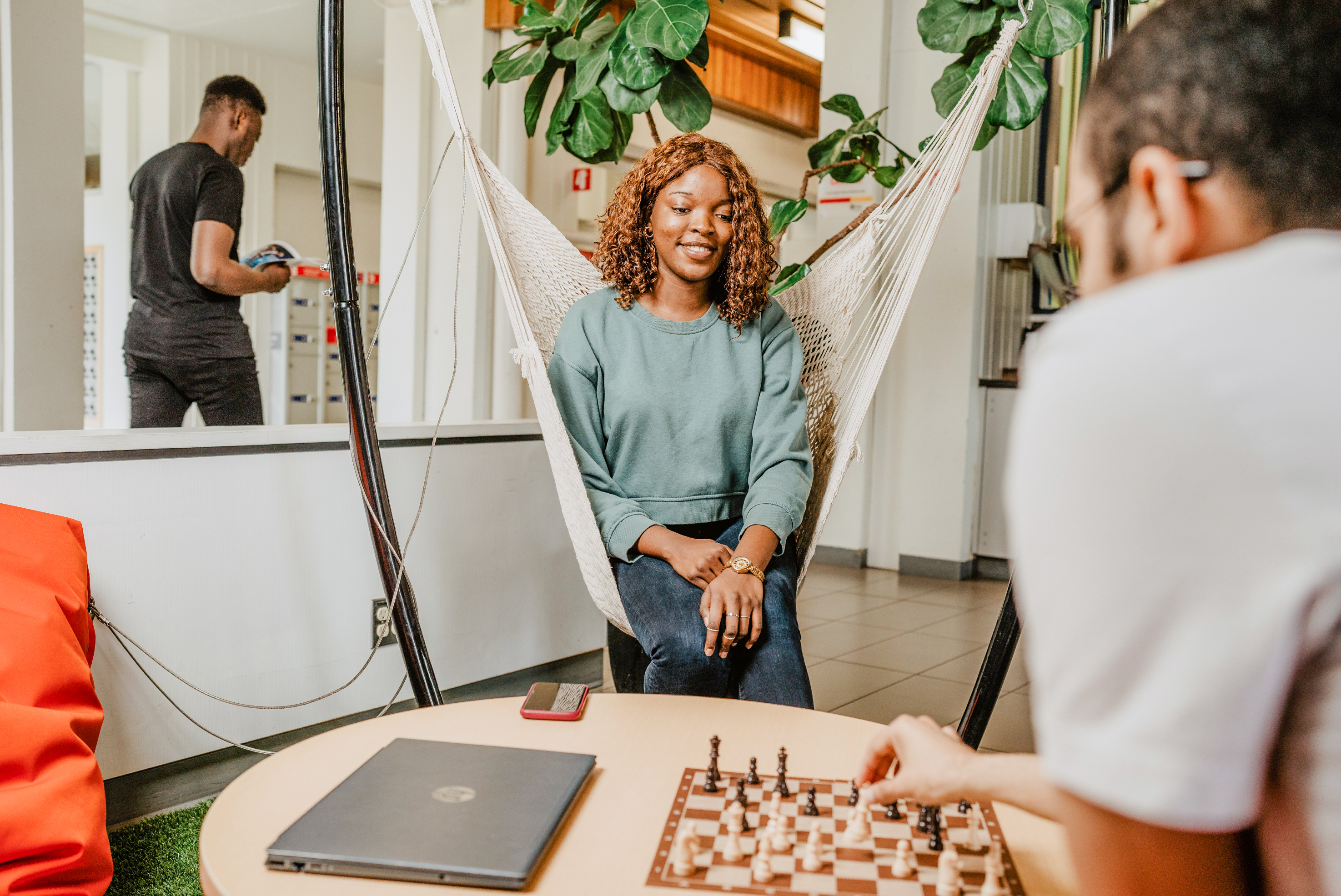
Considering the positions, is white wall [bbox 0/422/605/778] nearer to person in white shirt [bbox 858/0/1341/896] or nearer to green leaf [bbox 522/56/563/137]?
green leaf [bbox 522/56/563/137]

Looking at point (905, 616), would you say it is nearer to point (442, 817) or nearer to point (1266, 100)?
point (442, 817)

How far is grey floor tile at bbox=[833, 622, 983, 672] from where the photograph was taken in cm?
281

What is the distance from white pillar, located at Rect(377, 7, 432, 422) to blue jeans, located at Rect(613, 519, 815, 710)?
2.49 metres

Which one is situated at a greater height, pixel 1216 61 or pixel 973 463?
pixel 1216 61

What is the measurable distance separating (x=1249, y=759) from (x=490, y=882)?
0.52 metres

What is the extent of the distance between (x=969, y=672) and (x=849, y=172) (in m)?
1.41

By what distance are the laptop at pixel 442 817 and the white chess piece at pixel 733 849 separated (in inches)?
5.2

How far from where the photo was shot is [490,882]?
71cm

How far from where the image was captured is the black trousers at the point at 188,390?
7.49 feet

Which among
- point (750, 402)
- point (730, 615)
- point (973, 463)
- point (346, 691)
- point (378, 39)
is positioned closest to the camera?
point (730, 615)

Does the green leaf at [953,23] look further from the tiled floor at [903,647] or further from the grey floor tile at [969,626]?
the grey floor tile at [969,626]

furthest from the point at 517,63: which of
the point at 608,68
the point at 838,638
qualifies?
the point at 838,638

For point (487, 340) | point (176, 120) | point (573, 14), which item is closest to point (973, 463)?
point (487, 340)

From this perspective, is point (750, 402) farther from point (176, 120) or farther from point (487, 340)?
point (176, 120)
